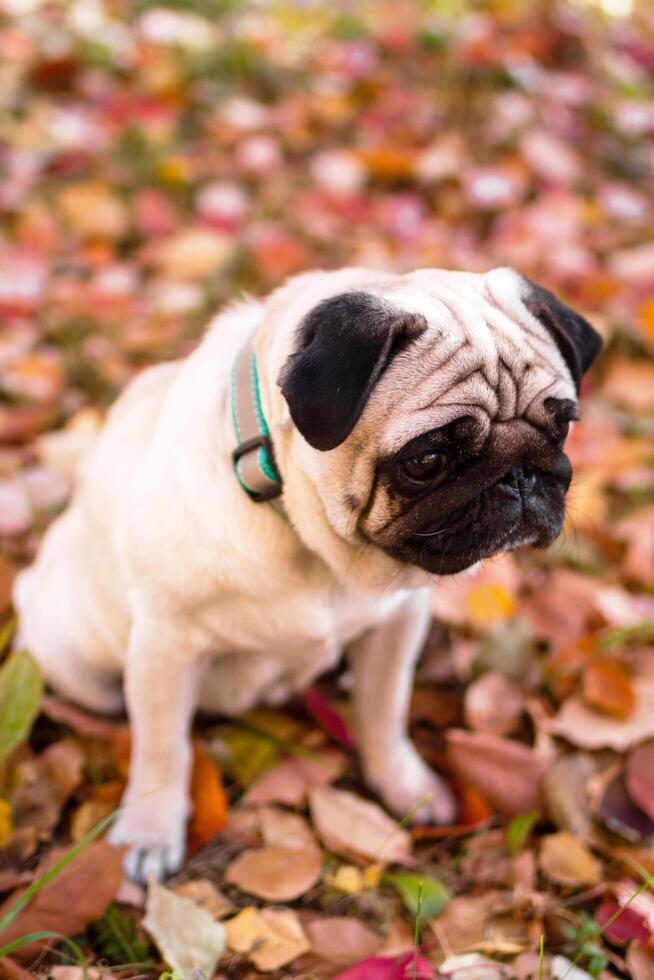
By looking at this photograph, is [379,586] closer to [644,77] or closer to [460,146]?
[460,146]

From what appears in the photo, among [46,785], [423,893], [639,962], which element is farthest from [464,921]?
[46,785]

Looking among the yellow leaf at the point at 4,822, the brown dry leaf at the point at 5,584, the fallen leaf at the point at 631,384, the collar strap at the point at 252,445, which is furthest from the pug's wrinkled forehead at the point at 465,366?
the fallen leaf at the point at 631,384

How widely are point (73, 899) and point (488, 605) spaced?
5.73 ft

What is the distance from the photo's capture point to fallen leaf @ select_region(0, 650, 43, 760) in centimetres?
246

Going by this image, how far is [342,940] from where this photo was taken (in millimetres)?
2445

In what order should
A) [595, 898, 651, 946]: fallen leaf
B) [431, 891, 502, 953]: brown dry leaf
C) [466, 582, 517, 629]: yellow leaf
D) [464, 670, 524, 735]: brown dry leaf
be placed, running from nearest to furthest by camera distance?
[595, 898, 651, 946]: fallen leaf, [431, 891, 502, 953]: brown dry leaf, [464, 670, 524, 735]: brown dry leaf, [466, 582, 517, 629]: yellow leaf

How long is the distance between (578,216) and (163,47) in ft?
9.76

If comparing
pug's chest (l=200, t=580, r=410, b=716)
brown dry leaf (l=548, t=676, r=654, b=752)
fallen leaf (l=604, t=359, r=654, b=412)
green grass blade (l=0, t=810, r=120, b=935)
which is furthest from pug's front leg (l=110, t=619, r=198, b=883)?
fallen leaf (l=604, t=359, r=654, b=412)

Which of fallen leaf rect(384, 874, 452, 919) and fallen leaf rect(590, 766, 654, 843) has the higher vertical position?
fallen leaf rect(384, 874, 452, 919)

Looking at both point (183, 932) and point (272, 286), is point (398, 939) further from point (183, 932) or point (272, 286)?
point (272, 286)

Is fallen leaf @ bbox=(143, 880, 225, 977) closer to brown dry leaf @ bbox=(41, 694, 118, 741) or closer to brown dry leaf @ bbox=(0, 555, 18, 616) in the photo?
brown dry leaf @ bbox=(41, 694, 118, 741)

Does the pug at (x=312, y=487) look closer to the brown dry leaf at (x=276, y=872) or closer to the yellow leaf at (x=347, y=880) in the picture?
the brown dry leaf at (x=276, y=872)

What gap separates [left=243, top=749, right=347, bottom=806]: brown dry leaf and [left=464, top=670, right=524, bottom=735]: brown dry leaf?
457 mm

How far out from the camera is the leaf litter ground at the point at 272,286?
8.07ft
